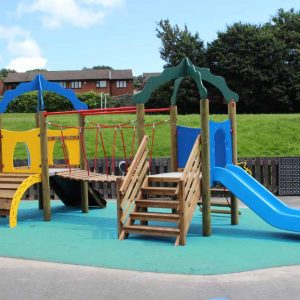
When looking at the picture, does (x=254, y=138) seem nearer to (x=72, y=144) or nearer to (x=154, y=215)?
(x=72, y=144)

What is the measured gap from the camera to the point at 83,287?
5547 mm

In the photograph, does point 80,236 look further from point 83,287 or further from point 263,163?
point 263,163

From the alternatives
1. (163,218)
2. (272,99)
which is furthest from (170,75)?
(272,99)

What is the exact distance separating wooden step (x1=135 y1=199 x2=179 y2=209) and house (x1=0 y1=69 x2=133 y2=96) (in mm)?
63960

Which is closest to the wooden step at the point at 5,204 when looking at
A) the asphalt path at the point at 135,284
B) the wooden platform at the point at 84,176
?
the wooden platform at the point at 84,176

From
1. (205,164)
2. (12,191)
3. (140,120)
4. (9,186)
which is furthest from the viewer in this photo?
(9,186)

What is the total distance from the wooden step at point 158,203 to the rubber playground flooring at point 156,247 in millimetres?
591

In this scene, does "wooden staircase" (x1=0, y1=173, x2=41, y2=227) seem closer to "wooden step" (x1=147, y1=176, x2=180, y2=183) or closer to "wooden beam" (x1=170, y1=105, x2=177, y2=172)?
"wooden step" (x1=147, y1=176, x2=180, y2=183)

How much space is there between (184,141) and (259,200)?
1984mm

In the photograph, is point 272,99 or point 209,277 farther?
point 272,99

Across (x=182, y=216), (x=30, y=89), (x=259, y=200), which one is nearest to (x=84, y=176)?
(x=30, y=89)

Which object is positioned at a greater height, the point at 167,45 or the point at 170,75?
the point at 167,45

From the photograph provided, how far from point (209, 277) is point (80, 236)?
360cm

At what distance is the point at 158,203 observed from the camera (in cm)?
866
